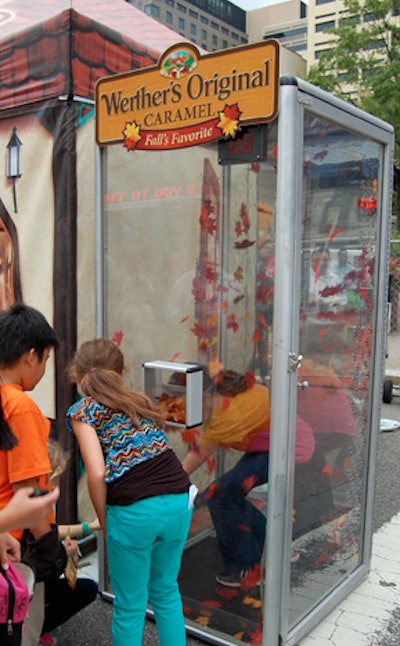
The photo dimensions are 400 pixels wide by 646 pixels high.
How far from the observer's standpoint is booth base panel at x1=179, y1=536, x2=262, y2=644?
9.26ft

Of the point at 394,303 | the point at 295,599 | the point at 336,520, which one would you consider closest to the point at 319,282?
the point at 336,520

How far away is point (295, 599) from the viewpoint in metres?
2.83

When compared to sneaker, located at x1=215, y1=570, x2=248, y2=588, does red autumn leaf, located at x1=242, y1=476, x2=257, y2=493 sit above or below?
above

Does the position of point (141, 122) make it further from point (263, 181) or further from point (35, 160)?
point (35, 160)

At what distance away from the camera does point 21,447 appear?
184 cm

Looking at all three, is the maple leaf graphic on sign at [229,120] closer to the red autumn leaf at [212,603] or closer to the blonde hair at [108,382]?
the blonde hair at [108,382]

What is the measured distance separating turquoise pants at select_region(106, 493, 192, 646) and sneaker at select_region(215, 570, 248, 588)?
71 cm

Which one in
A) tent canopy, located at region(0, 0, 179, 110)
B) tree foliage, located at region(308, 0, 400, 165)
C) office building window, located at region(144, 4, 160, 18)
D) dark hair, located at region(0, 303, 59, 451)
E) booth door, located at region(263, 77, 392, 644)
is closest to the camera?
dark hair, located at region(0, 303, 59, 451)

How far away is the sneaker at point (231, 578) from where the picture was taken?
2.97m

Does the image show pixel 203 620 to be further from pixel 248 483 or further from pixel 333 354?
pixel 333 354

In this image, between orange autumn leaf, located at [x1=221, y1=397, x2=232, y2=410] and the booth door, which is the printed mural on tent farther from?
the booth door

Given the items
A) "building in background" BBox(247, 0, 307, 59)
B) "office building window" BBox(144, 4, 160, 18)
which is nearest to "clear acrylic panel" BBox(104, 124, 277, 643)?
"office building window" BBox(144, 4, 160, 18)

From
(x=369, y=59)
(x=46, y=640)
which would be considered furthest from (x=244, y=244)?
(x=369, y=59)

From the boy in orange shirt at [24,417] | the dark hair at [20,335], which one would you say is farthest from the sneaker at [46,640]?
the dark hair at [20,335]
